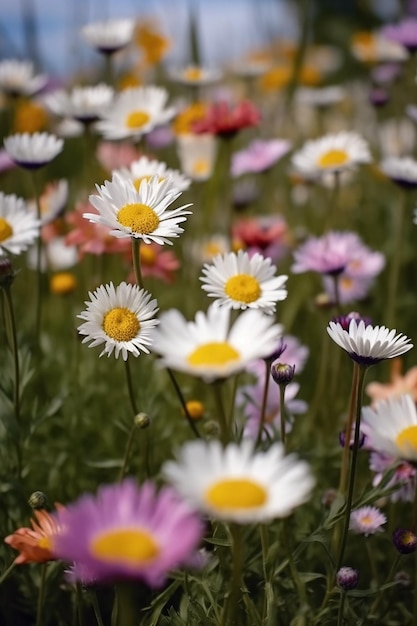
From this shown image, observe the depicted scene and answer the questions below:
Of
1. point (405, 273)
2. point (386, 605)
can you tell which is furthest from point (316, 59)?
point (386, 605)

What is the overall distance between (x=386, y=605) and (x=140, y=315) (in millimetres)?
478

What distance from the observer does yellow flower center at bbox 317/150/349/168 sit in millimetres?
1551

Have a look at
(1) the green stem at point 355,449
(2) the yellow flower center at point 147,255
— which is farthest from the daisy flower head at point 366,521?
(2) the yellow flower center at point 147,255

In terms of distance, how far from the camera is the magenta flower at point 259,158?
1.78m

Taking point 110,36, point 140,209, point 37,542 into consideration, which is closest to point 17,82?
point 110,36

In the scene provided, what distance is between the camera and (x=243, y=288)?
948mm

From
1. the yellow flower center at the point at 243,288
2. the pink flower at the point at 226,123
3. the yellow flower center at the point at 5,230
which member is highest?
the pink flower at the point at 226,123

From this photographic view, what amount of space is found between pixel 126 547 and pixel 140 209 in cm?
48

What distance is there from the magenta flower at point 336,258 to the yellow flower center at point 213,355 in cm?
61

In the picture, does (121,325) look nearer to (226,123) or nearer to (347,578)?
(347,578)

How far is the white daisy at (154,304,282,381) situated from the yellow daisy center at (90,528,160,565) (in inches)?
→ 5.7

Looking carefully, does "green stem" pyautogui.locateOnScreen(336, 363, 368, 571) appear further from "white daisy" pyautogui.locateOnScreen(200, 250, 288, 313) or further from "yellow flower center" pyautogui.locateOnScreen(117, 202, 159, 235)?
"yellow flower center" pyautogui.locateOnScreen(117, 202, 159, 235)

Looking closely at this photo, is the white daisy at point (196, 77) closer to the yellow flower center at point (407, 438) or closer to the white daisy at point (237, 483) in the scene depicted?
the yellow flower center at point (407, 438)

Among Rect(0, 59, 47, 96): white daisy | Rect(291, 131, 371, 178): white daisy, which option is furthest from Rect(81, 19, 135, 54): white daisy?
Rect(291, 131, 371, 178): white daisy
